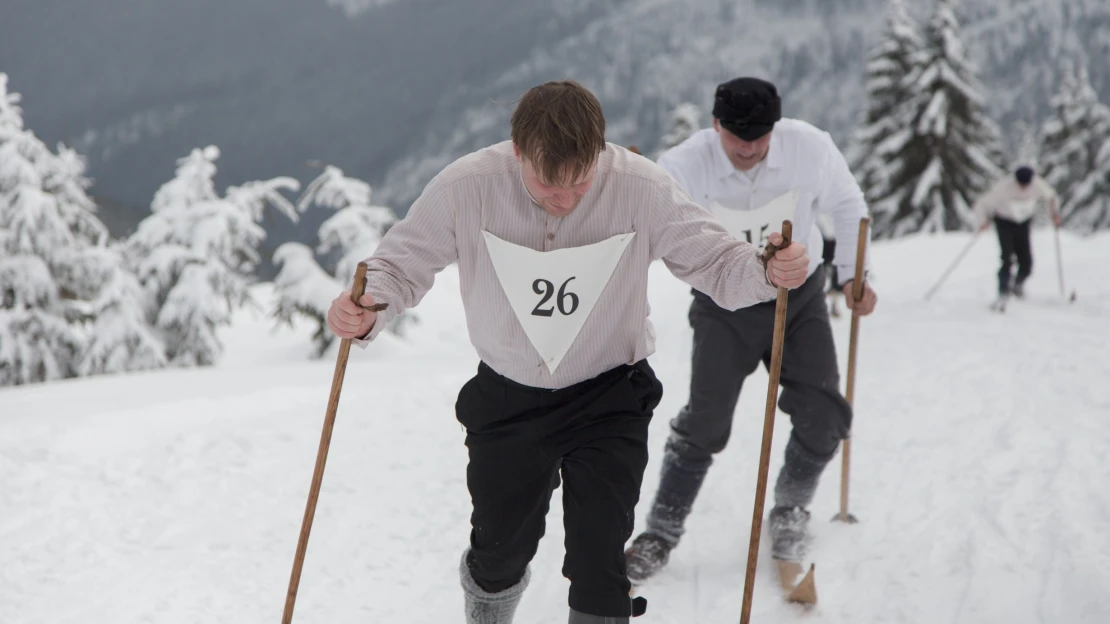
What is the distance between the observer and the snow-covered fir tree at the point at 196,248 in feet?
48.6

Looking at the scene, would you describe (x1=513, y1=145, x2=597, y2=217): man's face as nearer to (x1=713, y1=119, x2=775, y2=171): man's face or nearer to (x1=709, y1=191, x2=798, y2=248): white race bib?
(x1=713, y1=119, x2=775, y2=171): man's face

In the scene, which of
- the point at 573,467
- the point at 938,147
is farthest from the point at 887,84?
the point at 573,467

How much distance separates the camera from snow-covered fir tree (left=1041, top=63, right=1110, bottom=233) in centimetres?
3241

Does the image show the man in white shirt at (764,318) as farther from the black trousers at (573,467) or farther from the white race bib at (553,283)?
the white race bib at (553,283)

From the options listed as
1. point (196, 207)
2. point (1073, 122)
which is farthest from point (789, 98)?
point (196, 207)

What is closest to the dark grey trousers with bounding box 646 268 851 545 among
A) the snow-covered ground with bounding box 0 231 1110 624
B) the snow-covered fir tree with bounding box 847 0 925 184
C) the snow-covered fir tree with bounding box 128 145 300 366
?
the snow-covered ground with bounding box 0 231 1110 624

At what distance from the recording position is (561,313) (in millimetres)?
2490

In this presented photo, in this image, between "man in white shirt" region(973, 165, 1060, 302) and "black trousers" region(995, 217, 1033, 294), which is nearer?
"man in white shirt" region(973, 165, 1060, 302)

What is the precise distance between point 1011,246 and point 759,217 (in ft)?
29.5

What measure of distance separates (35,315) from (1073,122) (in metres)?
35.3

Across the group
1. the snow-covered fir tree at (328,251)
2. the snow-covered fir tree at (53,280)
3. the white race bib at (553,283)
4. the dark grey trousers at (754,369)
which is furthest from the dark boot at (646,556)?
the snow-covered fir tree at (53,280)

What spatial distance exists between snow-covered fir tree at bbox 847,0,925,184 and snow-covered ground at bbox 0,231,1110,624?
72.2 ft

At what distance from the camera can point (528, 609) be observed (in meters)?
3.73

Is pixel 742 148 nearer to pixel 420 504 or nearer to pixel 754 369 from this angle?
pixel 754 369
